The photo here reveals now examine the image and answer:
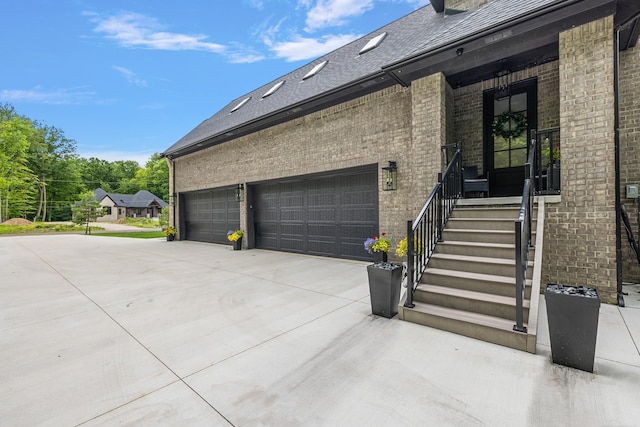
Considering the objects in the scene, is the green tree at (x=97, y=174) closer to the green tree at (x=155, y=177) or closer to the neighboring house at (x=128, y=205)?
the green tree at (x=155, y=177)

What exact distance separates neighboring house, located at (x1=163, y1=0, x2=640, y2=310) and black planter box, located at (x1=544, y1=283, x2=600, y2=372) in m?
2.43

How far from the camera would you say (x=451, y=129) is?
589 cm

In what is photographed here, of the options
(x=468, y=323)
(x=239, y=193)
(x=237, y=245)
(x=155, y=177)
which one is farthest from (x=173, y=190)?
(x=155, y=177)

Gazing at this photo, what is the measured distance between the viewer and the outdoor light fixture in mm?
5430

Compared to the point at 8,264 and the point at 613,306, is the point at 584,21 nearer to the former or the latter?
the point at 613,306

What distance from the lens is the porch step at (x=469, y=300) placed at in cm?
273

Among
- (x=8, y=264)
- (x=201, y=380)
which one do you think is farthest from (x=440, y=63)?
(x=8, y=264)

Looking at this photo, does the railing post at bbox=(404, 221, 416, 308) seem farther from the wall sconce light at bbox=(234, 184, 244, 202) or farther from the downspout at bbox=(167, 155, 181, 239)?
the downspout at bbox=(167, 155, 181, 239)

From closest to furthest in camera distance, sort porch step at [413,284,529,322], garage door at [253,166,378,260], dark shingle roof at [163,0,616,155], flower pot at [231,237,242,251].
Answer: porch step at [413,284,529,322] < dark shingle roof at [163,0,616,155] < garage door at [253,166,378,260] < flower pot at [231,237,242,251]

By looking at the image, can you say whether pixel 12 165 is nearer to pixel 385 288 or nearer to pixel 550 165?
pixel 385 288

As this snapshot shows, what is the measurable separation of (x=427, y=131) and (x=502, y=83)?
75.0 inches

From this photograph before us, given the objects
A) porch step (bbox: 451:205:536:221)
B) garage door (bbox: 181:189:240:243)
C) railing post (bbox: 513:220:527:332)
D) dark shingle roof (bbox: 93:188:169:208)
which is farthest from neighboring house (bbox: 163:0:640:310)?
dark shingle roof (bbox: 93:188:169:208)

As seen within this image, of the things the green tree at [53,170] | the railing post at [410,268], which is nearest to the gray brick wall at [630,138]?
the railing post at [410,268]

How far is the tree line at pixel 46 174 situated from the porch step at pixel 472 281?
19.1 metres
